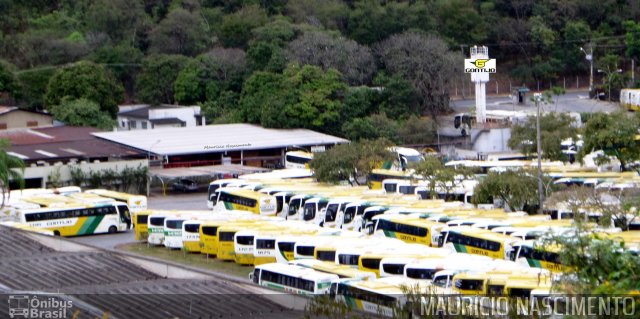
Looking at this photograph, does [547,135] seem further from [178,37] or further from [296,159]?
[178,37]

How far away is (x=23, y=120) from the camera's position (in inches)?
1229

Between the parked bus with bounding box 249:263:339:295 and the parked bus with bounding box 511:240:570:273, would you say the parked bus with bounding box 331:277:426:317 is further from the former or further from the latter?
the parked bus with bounding box 511:240:570:273

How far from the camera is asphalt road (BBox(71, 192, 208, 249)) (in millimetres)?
20391

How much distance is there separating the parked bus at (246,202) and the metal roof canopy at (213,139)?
487cm

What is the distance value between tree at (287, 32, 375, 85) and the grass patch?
14.5 metres

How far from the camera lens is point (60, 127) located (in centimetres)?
3088

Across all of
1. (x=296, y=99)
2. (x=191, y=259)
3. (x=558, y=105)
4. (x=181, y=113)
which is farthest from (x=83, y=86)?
(x=191, y=259)

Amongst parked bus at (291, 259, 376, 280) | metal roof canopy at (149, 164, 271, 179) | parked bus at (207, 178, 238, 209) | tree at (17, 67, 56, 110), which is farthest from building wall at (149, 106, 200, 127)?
parked bus at (291, 259, 376, 280)

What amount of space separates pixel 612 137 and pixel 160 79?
18.0 meters

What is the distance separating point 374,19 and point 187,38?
591 cm

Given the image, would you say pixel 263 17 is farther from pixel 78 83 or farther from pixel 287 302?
pixel 287 302

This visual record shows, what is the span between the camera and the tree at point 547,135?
2492cm

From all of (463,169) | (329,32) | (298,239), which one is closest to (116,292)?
(298,239)

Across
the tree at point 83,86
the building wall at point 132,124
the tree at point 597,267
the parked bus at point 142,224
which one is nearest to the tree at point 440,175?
the parked bus at point 142,224
